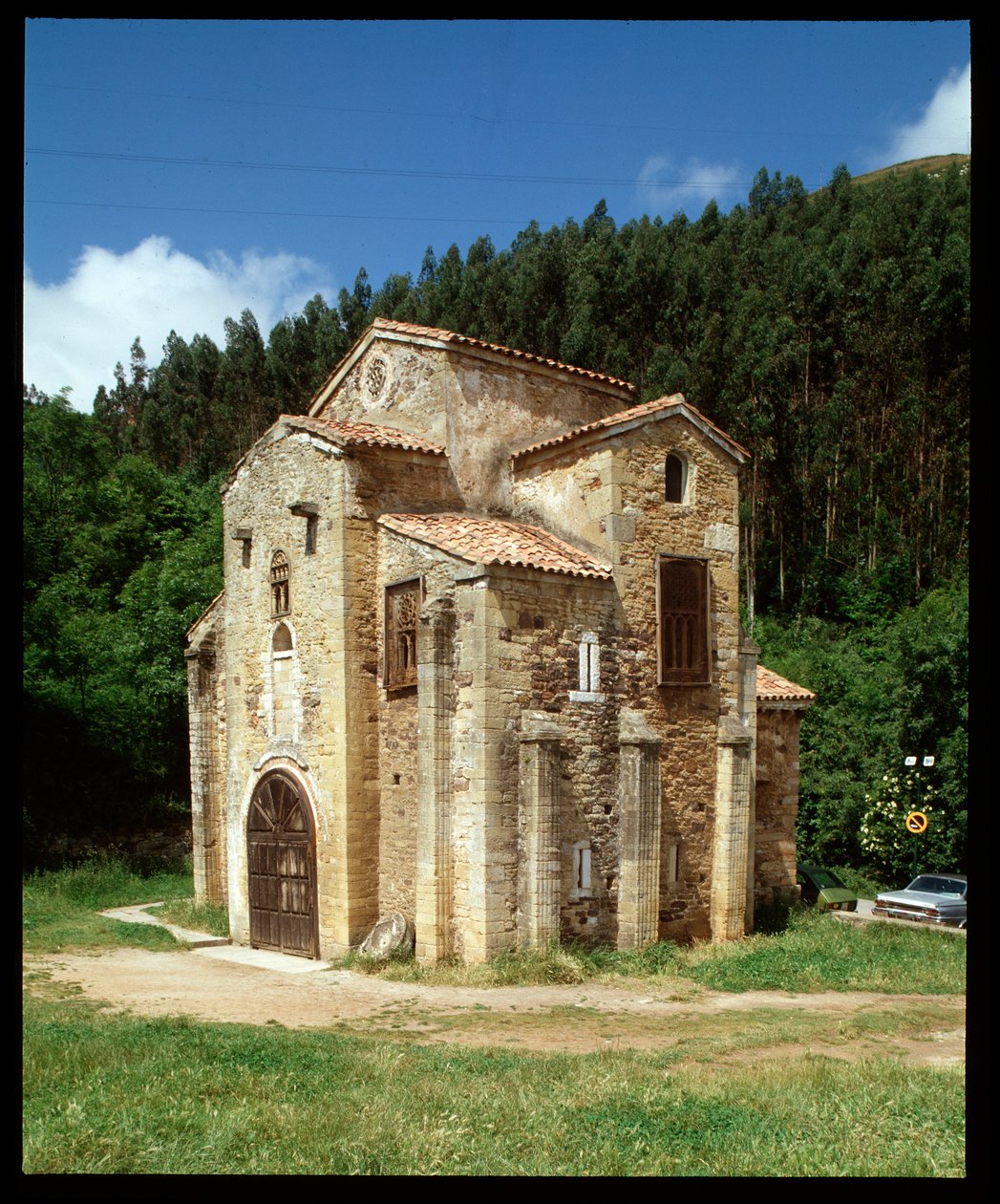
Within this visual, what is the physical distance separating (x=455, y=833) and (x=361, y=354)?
962cm

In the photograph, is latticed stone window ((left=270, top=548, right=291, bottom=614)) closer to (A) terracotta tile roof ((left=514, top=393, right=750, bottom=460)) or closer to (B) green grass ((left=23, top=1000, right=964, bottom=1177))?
(A) terracotta tile roof ((left=514, top=393, right=750, bottom=460))

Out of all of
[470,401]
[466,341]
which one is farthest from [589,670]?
[466,341]

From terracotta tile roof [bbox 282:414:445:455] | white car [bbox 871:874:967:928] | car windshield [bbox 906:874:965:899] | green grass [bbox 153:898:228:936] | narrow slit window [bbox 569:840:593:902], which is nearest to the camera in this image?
narrow slit window [bbox 569:840:593:902]

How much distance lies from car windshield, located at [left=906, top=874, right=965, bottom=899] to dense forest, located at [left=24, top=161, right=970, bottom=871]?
14.8 ft

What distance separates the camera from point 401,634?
16500 mm

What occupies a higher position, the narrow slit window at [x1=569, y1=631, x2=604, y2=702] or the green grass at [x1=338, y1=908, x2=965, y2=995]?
the narrow slit window at [x1=569, y1=631, x2=604, y2=702]

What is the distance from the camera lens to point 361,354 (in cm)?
1975

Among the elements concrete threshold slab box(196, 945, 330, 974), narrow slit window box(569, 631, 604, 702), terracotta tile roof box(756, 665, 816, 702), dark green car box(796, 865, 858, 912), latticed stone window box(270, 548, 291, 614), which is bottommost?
dark green car box(796, 865, 858, 912)

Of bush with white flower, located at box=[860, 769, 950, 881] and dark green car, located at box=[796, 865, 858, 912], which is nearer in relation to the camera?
dark green car, located at box=[796, 865, 858, 912]

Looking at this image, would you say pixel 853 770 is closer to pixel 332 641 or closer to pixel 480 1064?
pixel 332 641

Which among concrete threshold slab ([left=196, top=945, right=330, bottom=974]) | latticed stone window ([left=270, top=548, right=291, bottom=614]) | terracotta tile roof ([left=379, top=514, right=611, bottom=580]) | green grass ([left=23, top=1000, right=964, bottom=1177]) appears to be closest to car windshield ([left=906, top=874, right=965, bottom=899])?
terracotta tile roof ([left=379, top=514, right=611, bottom=580])

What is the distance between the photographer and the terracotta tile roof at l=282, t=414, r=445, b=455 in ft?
54.5

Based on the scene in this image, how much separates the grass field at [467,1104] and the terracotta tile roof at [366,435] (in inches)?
354

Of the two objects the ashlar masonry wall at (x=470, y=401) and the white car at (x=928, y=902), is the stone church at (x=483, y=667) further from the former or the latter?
the white car at (x=928, y=902)
